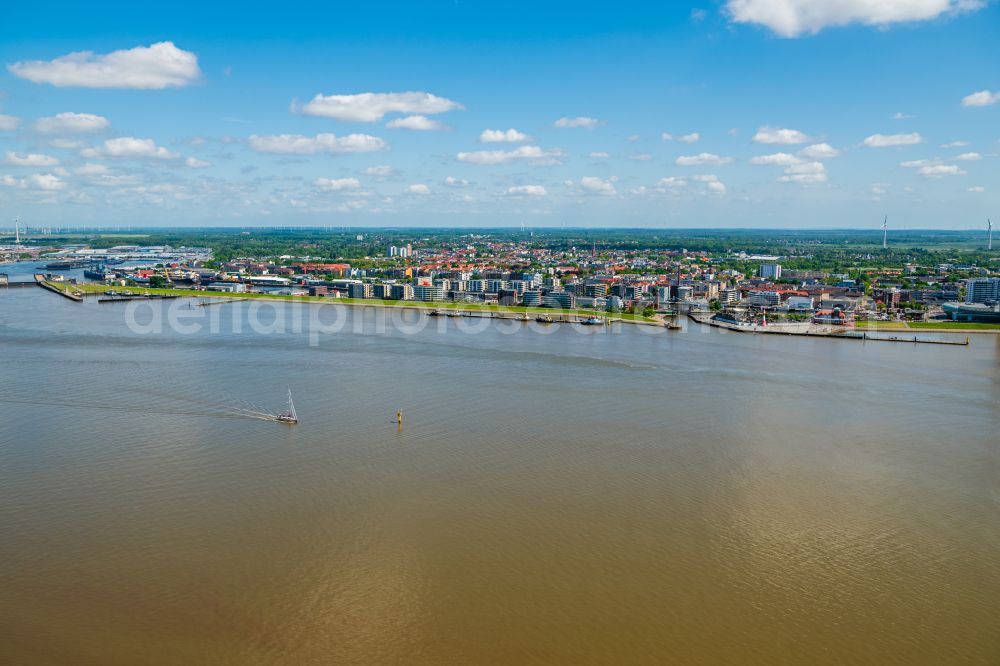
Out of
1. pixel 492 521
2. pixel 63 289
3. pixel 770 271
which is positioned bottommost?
pixel 492 521

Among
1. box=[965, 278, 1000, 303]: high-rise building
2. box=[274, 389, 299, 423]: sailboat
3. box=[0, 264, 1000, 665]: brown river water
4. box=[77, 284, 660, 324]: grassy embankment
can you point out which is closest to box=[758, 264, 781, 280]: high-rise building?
box=[965, 278, 1000, 303]: high-rise building

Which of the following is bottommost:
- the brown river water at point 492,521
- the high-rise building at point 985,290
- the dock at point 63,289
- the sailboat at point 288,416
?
the brown river water at point 492,521

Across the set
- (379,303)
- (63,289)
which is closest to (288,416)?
(379,303)

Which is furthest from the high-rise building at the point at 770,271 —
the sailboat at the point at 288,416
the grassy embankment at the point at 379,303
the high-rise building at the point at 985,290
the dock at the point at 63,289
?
the sailboat at the point at 288,416

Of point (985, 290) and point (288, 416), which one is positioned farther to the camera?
point (985, 290)

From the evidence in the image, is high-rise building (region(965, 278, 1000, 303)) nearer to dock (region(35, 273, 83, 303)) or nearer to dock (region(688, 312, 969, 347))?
dock (region(688, 312, 969, 347))

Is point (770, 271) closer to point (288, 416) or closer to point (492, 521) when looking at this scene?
point (288, 416)

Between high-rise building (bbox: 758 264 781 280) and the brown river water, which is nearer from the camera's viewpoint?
the brown river water

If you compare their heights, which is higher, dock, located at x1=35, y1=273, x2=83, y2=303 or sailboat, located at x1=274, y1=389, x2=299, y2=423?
dock, located at x1=35, y1=273, x2=83, y2=303

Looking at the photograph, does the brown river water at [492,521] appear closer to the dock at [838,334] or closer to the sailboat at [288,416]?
the sailboat at [288,416]

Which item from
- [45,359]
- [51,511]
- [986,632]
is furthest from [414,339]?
[986,632]

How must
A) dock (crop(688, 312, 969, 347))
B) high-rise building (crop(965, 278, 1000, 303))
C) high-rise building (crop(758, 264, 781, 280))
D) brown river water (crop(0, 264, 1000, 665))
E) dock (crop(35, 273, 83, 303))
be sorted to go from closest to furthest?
brown river water (crop(0, 264, 1000, 665)) → dock (crop(688, 312, 969, 347)) → dock (crop(35, 273, 83, 303)) → high-rise building (crop(965, 278, 1000, 303)) → high-rise building (crop(758, 264, 781, 280))
